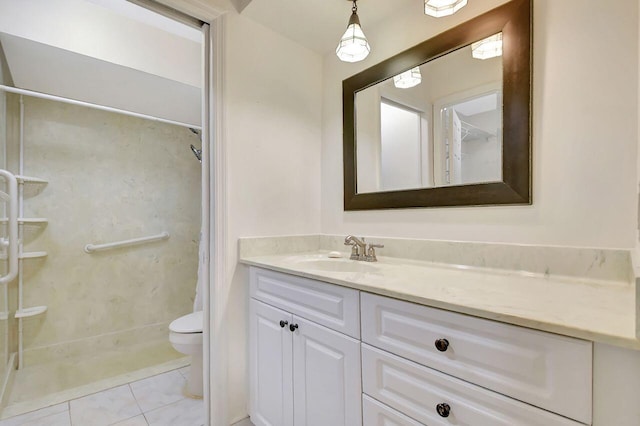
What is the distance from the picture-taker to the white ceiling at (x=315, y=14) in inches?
58.1

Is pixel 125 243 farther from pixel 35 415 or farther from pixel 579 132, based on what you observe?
pixel 579 132

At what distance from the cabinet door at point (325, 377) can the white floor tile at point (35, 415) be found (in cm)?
145

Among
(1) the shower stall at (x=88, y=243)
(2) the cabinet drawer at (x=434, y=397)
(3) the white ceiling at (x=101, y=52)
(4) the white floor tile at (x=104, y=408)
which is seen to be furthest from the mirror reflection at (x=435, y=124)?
(4) the white floor tile at (x=104, y=408)

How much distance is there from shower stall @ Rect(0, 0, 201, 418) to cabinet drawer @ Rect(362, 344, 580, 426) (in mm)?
1883

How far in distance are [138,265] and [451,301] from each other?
270 centimetres

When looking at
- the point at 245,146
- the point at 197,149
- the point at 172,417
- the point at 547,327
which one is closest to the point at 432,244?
the point at 547,327

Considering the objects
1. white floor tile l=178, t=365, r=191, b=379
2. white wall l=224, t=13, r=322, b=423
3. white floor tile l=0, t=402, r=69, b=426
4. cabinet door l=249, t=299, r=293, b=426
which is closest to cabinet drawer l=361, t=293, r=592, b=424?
cabinet door l=249, t=299, r=293, b=426

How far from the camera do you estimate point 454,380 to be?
73 cm

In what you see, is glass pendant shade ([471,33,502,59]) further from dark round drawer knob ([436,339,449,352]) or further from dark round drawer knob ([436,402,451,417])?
dark round drawer knob ([436,402,451,417])

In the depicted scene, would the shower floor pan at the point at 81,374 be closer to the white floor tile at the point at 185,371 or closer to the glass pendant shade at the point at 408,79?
the white floor tile at the point at 185,371

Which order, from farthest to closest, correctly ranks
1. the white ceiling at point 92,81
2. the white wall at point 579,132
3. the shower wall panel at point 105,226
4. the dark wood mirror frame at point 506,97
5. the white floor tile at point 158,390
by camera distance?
1. the shower wall panel at point 105,226
2. the white floor tile at point 158,390
3. the white ceiling at point 92,81
4. the dark wood mirror frame at point 506,97
5. the white wall at point 579,132

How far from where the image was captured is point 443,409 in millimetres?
747

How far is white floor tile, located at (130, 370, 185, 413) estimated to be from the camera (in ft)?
5.70

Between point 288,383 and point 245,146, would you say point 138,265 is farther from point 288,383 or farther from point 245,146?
point 288,383
